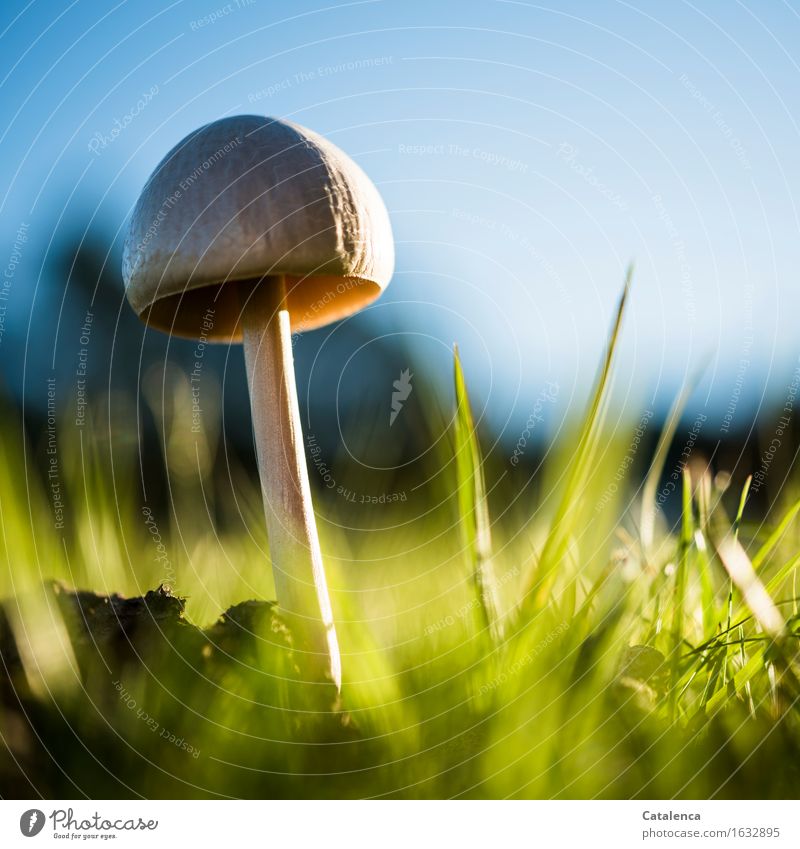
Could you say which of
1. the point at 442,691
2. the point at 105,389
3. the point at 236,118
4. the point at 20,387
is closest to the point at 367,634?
the point at 442,691

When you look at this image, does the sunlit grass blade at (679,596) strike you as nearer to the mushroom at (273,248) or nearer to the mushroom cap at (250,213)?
the mushroom at (273,248)

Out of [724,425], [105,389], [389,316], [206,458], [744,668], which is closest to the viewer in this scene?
[744,668]

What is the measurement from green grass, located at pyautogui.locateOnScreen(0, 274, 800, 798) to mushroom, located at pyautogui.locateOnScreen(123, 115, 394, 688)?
0.11 m

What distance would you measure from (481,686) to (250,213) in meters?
0.68

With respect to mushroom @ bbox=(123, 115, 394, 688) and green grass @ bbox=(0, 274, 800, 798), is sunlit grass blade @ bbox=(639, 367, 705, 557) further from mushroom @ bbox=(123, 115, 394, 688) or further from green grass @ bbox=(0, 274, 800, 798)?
mushroom @ bbox=(123, 115, 394, 688)

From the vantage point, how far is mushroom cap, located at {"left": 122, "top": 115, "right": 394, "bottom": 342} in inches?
34.2

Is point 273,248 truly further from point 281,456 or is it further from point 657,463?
point 657,463

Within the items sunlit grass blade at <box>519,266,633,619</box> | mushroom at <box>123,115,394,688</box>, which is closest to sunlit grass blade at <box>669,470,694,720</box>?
sunlit grass blade at <box>519,266,633,619</box>

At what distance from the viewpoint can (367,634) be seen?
100 centimetres

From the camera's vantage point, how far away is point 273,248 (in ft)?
2.85

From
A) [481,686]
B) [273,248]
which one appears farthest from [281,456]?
[481,686]

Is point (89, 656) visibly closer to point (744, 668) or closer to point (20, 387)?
point (744, 668)

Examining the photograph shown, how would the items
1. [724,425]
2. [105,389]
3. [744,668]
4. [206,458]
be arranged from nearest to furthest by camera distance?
1. [744,668]
2. [724,425]
3. [206,458]
4. [105,389]

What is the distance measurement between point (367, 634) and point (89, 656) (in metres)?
0.39
